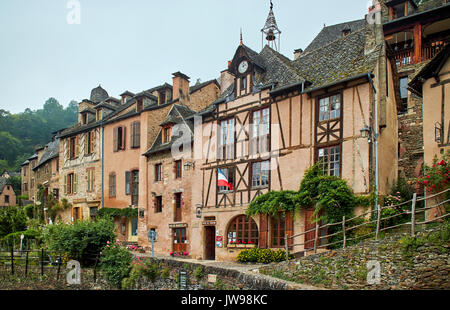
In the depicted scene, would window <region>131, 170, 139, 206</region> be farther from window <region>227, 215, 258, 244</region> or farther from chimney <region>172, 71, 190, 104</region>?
window <region>227, 215, 258, 244</region>

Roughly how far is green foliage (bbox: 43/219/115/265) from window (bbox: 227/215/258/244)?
5.14 meters

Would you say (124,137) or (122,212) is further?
(124,137)

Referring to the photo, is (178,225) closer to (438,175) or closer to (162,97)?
(162,97)

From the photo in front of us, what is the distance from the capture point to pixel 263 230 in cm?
1686

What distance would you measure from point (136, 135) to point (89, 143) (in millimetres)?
5472

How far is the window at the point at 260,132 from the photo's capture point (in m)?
17.5

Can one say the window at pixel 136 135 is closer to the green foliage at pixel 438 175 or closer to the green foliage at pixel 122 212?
the green foliage at pixel 122 212

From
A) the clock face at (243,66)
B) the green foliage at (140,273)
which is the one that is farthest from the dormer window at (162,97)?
the green foliage at (140,273)

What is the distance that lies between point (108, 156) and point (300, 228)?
50.8 ft

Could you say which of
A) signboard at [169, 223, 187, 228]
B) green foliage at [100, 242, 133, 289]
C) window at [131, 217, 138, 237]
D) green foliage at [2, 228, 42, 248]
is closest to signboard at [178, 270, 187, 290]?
green foliage at [100, 242, 133, 289]

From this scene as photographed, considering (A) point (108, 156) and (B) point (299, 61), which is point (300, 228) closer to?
(B) point (299, 61)

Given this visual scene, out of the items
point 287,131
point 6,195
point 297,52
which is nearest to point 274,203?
point 287,131
